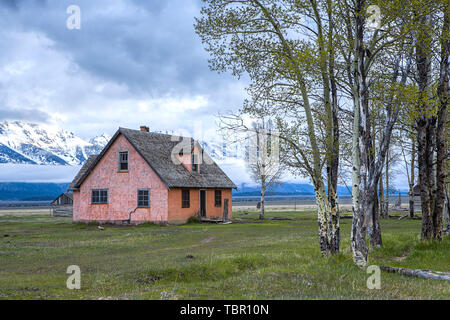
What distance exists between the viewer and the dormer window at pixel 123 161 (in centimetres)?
4128

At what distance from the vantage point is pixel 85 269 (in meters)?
15.2

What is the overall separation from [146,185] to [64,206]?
114ft

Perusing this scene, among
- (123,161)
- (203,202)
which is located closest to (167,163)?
(123,161)

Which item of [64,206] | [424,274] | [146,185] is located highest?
[146,185]

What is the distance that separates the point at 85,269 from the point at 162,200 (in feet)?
78.5

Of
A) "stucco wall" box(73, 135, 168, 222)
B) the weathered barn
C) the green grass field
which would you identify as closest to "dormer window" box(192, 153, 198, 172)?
"stucco wall" box(73, 135, 168, 222)

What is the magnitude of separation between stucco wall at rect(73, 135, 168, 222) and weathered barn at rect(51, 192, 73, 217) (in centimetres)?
2670

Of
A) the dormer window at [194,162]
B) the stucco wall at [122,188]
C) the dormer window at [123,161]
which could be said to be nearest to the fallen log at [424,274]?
the stucco wall at [122,188]

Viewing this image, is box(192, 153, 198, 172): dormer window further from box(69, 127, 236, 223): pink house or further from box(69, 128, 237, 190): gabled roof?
box(69, 128, 237, 190): gabled roof

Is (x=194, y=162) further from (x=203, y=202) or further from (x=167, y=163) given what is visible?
(x=203, y=202)

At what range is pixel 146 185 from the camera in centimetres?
4000

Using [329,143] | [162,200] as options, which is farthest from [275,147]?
[162,200]

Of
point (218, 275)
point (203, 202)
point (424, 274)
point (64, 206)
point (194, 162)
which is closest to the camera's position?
point (424, 274)

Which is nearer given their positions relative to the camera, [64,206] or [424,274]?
[424,274]
